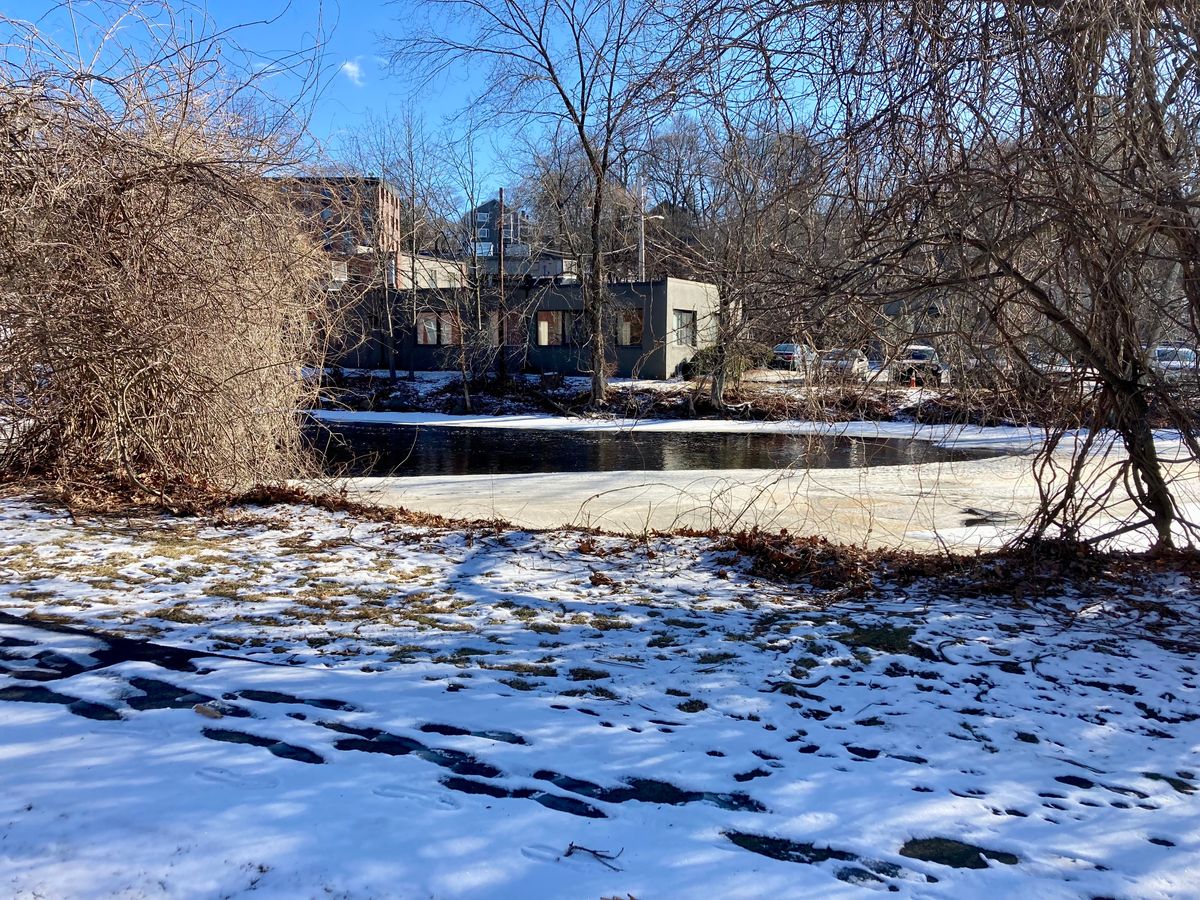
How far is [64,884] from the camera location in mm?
2178

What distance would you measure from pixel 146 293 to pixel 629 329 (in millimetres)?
26638

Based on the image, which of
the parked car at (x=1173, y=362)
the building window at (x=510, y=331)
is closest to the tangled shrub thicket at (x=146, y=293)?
the parked car at (x=1173, y=362)

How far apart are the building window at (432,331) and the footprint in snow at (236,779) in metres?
32.2

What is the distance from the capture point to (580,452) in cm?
1731

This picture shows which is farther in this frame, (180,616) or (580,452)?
(580,452)

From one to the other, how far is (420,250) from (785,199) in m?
29.6

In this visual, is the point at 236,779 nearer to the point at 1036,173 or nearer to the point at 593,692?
the point at 593,692

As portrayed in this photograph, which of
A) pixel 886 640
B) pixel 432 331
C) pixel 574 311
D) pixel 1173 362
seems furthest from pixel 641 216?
pixel 432 331

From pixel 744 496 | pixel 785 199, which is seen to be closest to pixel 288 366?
pixel 744 496

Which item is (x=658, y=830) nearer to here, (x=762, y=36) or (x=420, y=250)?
(x=762, y=36)

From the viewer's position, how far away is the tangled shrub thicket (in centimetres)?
545

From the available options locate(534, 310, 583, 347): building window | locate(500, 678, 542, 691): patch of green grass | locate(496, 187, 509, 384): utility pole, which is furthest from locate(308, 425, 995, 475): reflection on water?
locate(534, 310, 583, 347): building window

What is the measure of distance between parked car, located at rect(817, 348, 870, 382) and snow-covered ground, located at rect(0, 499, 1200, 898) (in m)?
1.83

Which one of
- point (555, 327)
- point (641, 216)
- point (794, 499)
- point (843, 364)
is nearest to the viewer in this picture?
point (843, 364)
